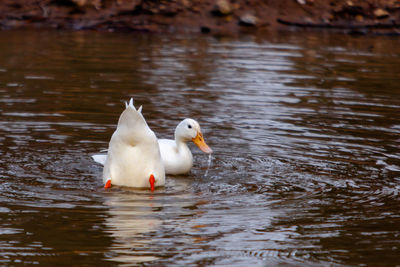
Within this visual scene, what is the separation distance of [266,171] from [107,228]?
8.33ft

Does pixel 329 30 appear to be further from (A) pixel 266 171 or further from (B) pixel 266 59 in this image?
(A) pixel 266 171

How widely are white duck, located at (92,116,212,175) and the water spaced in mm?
135

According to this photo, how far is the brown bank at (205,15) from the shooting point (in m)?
21.4

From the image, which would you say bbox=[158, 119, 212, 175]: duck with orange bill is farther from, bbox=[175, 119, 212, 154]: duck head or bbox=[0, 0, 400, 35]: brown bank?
bbox=[0, 0, 400, 35]: brown bank

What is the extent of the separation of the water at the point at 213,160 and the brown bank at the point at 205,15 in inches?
179

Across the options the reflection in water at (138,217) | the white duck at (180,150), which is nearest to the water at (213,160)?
the reflection in water at (138,217)

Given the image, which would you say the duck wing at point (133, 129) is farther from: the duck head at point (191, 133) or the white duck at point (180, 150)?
the duck head at point (191, 133)

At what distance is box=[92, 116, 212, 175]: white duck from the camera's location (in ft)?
26.8

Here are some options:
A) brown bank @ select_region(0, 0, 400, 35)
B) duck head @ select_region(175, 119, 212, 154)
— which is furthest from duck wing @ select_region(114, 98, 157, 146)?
brown bank @ select_region(0, 0, 400, 35)

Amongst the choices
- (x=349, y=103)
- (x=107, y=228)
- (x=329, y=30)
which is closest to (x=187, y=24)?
(x=329, y=30)

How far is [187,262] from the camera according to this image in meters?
5.28

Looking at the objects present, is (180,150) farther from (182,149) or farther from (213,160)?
(213,160)

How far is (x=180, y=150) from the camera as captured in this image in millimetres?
8344

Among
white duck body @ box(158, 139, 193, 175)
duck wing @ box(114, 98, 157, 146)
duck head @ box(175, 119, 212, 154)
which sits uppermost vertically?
duck wing @ box(114, 98, 157, 146)
